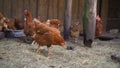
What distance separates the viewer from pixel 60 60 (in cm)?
682

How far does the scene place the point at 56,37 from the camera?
686 cm

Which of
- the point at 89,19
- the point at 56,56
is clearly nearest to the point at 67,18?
the point at 89,19

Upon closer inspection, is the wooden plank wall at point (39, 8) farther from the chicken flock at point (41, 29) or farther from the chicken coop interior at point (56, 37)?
the chicken flock at point (41, 29)

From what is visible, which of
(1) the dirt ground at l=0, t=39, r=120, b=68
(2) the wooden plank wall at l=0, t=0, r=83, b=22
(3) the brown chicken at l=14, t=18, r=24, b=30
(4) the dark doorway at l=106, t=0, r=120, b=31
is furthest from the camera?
(4) the dark doorway at l=106, t=0, r=120, b=31

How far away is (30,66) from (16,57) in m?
0.78

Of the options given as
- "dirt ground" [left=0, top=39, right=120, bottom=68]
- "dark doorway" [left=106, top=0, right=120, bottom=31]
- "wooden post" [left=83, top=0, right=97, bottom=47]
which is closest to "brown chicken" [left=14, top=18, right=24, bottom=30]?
"dirt ground" [left=0, top=39, right=120, bottom=68]

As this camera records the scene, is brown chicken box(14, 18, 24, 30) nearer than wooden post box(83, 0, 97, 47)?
No

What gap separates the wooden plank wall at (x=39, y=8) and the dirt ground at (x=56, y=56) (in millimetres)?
1986

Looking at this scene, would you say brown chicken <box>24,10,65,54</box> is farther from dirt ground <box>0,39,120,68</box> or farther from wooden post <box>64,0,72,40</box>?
wooden post <box>64,0,72,40</box>

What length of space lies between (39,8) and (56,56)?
13.4 feet

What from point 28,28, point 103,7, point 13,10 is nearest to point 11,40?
point 28,28

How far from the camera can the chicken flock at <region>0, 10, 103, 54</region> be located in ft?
22.6

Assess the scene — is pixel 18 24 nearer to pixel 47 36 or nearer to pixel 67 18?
pixel 67 18

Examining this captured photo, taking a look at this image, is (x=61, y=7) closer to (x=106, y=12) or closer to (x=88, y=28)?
(x=106, y=12)
